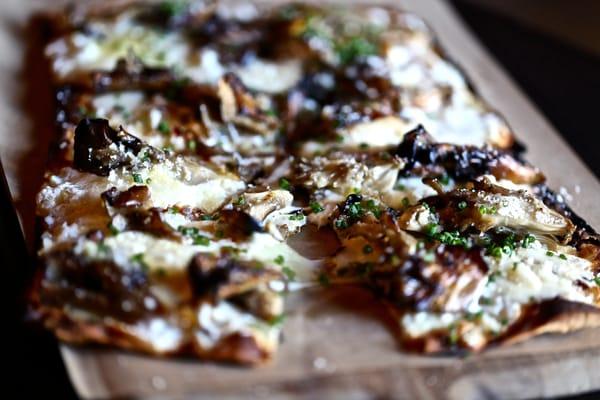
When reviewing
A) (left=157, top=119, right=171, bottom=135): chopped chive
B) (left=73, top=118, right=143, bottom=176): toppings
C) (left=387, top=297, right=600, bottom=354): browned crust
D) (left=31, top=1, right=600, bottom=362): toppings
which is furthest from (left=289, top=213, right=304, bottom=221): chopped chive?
(left=157, top=119, right=171, bottom=135): chopped chive

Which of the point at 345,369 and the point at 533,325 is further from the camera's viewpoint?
the point at 533,325

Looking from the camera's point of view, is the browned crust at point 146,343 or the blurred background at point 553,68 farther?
the blurred background at point 553,68

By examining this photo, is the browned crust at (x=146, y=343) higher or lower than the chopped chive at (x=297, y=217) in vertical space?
lower

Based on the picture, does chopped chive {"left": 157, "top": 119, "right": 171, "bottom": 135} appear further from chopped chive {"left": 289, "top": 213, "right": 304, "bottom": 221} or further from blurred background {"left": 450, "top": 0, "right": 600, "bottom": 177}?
blurred background {"left": 450, "top": 0, "right": 600, "bottom": 177}

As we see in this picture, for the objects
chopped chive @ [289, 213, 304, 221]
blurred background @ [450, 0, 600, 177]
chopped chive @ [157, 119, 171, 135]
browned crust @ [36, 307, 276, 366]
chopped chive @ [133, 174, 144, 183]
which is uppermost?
chopped chive @ [133, 174, 144, 183]

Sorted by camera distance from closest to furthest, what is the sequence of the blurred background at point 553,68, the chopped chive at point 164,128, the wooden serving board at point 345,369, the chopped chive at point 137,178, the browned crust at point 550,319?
the wooden serving board at point 345,369 → the browned crust at point 550,319 → the chopped chive at point 137,178 → the chopped chive at point 164,128 → the blurred background at point 553,68

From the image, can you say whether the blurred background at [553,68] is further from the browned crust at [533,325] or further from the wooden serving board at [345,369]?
the wooden serving board at [345,369]

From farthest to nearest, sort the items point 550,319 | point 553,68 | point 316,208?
point 553,68, point 316,208, point 550,319

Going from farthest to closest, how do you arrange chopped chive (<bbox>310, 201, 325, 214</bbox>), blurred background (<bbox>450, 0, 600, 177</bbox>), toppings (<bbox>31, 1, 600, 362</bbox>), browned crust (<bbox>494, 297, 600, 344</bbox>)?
blurred background (<bbox>450, 0, 600, 177</bbox>) < chopped chive (<bbox>310, 201, 325, 214</bbox>) < browned crust (<bbox>494, 297, 600, 344</bbox>) < toppings (<bbox>31, 1, 600, 362</bbox>)

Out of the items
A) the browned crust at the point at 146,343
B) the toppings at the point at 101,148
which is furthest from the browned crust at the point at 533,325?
the toppings at the point at 101,148

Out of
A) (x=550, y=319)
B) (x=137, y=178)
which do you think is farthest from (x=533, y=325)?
(x=137, y=178)

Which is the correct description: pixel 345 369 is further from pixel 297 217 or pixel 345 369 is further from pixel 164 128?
pixel 164 128
